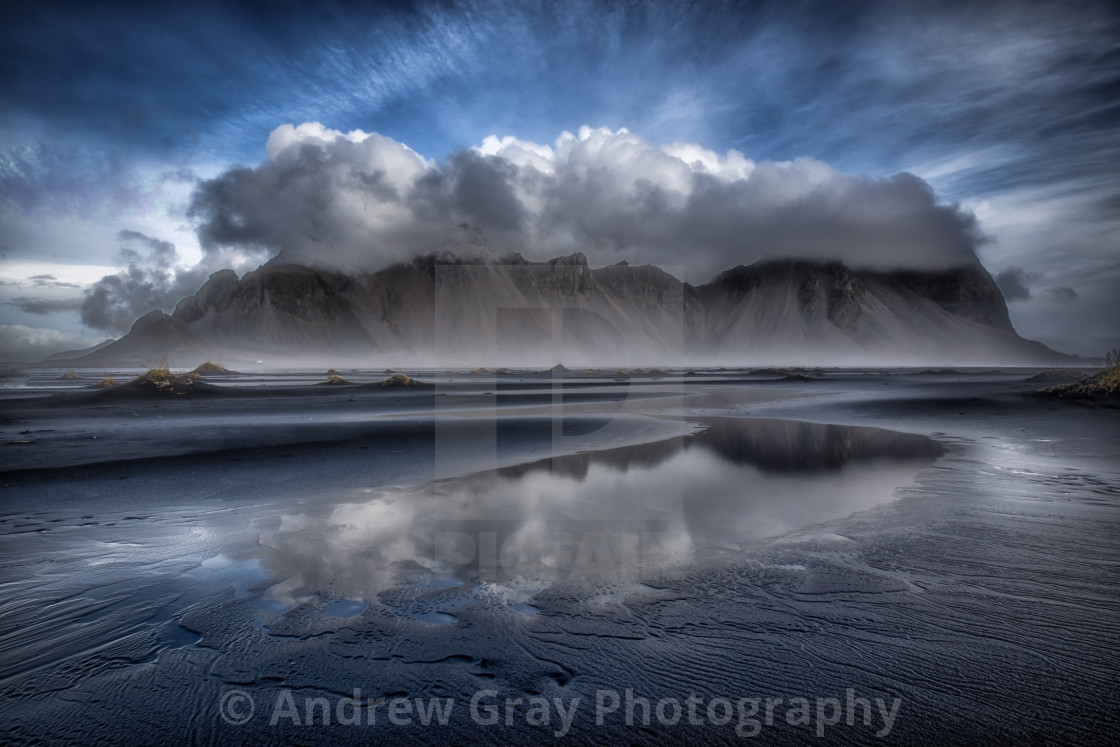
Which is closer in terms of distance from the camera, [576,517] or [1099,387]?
[576,517]

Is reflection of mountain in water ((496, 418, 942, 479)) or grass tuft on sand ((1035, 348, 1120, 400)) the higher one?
grass tuft on sand ((1035, 348, 1120, 400))

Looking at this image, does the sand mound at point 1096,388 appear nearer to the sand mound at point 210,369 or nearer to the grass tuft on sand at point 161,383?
the grass tuft on sand at point 161,383

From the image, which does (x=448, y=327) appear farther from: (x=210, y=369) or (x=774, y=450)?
(x=774, y=450)

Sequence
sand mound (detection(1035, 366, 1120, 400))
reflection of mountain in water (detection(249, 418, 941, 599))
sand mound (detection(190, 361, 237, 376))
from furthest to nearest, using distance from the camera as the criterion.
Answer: sand mound (detection(190, 361, 237, 376))
sand mound (detection(1035, 366, 1120, 400))
reflection of mountain in water (detection(249, 418, 941, 599))

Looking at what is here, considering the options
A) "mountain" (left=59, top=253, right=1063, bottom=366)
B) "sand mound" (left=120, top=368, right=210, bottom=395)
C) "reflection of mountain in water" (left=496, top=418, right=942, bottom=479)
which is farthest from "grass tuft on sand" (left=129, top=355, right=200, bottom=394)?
"mountain" (left=59, top=253, right=1063, bottom=366)

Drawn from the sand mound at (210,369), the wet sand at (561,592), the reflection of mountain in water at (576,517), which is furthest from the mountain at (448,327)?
the wet sand at (561,592)

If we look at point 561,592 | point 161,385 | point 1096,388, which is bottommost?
point 561,592

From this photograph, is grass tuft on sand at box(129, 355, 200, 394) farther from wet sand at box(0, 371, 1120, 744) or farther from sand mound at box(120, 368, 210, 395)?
wet sand at box(0, 371, 1120, 744)

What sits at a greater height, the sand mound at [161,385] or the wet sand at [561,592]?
the sand mound at [161,385]

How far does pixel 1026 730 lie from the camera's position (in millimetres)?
2336

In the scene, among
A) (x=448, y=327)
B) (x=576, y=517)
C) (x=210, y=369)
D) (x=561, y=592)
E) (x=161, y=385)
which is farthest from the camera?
(x=448, y=327)

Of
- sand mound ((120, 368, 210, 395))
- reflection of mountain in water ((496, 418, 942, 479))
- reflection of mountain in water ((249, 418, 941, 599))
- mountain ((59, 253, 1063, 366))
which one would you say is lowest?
reflection of mountain in water ((496, 418, 942, 479))

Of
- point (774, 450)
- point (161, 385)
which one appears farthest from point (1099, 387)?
point (161, 385)

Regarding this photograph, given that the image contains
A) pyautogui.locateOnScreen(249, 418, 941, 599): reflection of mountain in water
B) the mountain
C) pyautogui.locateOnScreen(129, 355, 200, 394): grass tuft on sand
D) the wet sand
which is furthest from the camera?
the mountain
